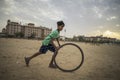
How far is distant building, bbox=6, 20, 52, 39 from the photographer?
153 m

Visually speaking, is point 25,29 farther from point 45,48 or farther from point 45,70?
point 45,70

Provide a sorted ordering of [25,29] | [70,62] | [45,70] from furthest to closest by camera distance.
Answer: [25,29], [70,62], [45,70]

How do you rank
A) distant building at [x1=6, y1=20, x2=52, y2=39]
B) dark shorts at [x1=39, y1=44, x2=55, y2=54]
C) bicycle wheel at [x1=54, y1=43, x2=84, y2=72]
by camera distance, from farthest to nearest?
distant building at [x1=6, y1=20, x2=52, y2=39] → dark shorts at [x1=39, y1=44, x2=55, y2=54] → bicycle wheel at [x1=54, y1=43, x2=84, y2=72]

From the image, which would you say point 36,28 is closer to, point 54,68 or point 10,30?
point 10,30

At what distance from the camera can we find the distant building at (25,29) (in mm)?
153000

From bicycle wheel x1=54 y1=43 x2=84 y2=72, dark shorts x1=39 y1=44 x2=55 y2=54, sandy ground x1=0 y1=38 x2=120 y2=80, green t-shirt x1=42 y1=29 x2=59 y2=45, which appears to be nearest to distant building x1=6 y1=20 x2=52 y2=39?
sandy ground x1=0 y1=38 x2=120 y2=80

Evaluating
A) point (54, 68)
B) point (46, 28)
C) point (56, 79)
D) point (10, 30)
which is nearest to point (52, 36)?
point (54, 68)

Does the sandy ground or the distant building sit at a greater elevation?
the distant building

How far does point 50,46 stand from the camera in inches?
212

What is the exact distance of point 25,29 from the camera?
550ft

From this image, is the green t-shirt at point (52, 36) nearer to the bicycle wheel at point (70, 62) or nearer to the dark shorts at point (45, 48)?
the dark shorts at point (45, 48)

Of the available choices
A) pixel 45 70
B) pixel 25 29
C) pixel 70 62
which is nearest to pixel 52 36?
pixel 45 70

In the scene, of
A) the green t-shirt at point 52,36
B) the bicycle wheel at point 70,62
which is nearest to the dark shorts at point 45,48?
the green t-shirt at point 52,36

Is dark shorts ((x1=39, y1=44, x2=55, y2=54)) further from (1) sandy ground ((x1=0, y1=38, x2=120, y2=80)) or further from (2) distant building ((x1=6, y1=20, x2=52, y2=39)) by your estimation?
(2) distant building ((x1=6, y1=20, x2=52, y2=39))
